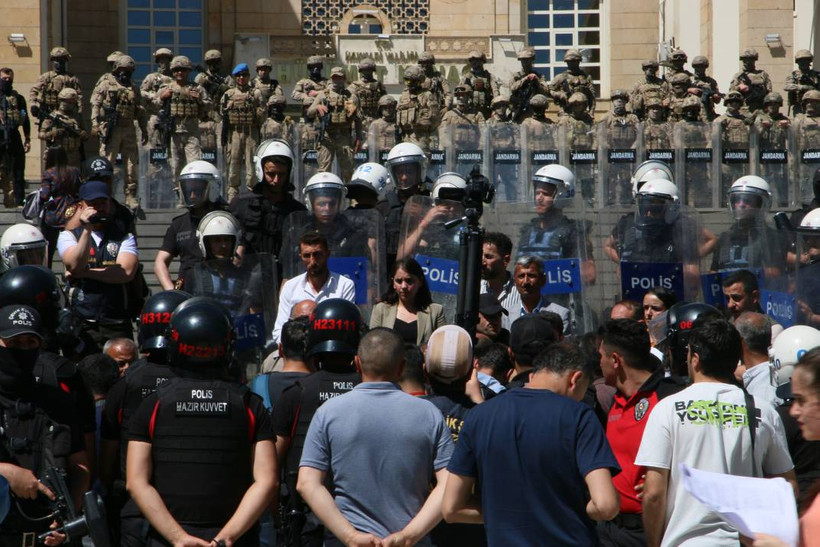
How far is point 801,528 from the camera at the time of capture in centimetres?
361

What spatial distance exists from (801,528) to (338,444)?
209cm

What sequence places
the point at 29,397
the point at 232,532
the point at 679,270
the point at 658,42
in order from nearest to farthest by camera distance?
the point at 232,532 < the point at 29,397 < the point at 679,270 < the point at 658,42

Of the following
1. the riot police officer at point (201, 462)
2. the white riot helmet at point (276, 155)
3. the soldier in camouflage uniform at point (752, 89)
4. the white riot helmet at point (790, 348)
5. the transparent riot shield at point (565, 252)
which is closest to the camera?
the riot police officer at point (201, 462)

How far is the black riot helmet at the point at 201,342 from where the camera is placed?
5371mm

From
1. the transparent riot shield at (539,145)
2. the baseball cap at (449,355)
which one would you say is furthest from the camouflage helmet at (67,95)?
the baseball cap at (449,355)

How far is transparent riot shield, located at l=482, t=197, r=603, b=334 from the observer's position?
9047 millimetres

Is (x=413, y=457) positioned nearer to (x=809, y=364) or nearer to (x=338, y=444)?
A: (x=338, y=444)

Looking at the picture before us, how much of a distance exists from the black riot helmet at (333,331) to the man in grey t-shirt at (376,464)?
0.88m

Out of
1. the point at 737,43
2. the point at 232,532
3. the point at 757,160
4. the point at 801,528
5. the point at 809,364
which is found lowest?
the point at 232,532

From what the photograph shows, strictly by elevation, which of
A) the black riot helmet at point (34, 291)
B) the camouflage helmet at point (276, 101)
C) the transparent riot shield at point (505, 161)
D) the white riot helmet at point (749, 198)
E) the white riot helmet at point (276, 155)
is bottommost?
the black riot helmet at point (34, 291)

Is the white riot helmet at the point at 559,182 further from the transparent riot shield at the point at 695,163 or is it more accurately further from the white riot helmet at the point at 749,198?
the transparent riot shield at the point at 695,163

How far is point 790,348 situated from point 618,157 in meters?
11.3

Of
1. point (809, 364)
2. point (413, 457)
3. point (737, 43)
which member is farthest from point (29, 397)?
point (737, 43)

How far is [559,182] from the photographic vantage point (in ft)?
31.9
